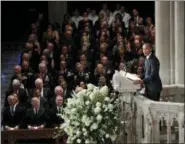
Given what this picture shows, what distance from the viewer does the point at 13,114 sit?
9.64m

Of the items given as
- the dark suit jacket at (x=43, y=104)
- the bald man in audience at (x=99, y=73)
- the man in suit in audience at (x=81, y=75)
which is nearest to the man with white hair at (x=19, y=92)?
the dark suit jacket at (x=43, y=104)

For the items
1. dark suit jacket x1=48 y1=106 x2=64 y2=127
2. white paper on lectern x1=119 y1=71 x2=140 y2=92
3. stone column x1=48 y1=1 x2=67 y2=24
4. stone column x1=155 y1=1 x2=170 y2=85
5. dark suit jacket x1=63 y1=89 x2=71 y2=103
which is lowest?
dark suit jacket x1=48 y1=106 x2=64 y2=127

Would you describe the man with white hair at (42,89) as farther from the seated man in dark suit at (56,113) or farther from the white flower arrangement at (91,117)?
the white flower arrangement at (91,117)

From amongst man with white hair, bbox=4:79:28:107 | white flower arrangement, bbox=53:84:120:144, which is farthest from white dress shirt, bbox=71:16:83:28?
white flower arrangement, bbox=53:84:120:144

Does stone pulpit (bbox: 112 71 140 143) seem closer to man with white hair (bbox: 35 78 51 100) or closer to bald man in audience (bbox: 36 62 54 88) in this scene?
man with white hair (bbox: 35 78 51 100)

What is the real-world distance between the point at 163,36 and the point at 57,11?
24.0ft

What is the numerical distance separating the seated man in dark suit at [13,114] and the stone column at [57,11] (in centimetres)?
710

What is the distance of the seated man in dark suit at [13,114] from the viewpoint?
9.60 meters

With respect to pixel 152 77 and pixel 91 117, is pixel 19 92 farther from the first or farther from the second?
pixel 91 117

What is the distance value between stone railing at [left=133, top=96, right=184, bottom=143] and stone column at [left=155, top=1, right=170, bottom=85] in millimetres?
2596

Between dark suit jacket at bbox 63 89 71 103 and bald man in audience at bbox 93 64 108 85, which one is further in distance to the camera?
bald man in audience at bbox 93 64 108 85

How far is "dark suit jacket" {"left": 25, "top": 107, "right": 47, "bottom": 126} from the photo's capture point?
9508 mm

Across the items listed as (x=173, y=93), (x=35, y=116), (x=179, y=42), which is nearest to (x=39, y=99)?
(x=35, y=116)

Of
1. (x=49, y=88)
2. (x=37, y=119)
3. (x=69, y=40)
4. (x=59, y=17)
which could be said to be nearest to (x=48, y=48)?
(x=69, y=40)
